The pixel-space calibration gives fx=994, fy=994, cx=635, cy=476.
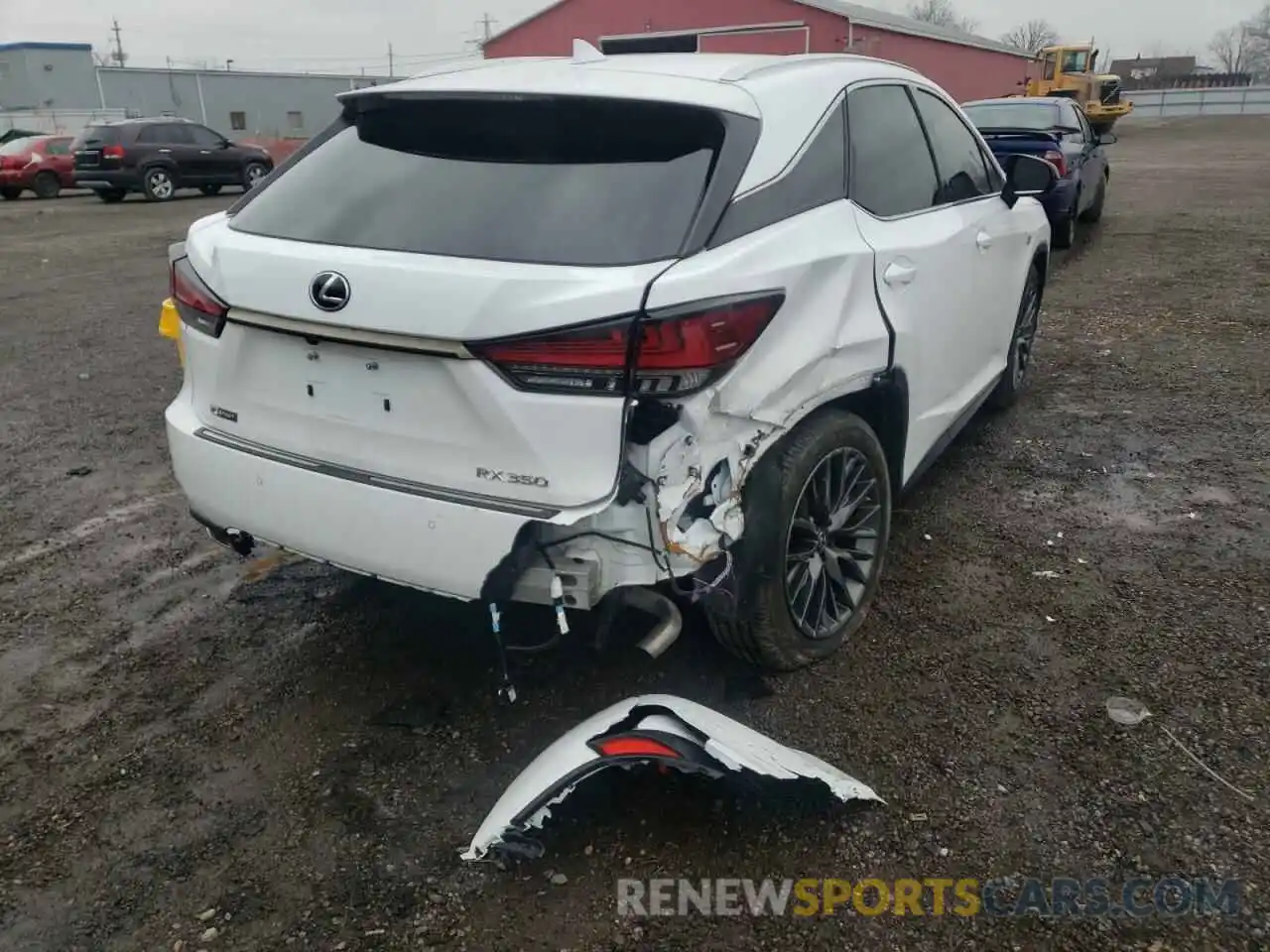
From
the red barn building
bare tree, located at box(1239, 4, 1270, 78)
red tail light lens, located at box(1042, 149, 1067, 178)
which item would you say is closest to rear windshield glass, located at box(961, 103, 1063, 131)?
red tail light lens, located at box(1042, 149, 1067, 178)

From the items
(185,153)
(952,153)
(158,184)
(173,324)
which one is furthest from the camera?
(185,153)

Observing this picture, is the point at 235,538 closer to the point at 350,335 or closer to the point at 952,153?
the point at 350,335

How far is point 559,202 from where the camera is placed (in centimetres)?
246

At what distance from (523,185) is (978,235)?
2185 millimetres

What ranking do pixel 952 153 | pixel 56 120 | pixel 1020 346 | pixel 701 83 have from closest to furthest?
pixel 701 83, pixel 952 153, pixel 1020 346, pixel 56 120

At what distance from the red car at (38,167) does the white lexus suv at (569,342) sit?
76.2 feet

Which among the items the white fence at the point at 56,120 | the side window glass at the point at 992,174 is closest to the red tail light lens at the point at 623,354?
the side window glass at the point at 992,174

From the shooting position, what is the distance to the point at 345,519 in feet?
8.34

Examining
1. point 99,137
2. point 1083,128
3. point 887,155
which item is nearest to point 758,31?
point 99,137

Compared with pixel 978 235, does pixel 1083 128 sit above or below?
above

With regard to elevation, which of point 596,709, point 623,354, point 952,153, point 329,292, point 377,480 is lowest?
point 596,709

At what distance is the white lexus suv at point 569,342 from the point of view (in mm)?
2307

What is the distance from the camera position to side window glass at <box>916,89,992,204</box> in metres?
3.89

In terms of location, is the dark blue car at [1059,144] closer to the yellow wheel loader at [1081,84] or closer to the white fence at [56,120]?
the yellow wheel loader at [1081,84]
